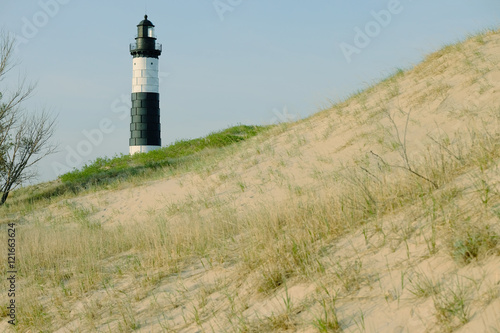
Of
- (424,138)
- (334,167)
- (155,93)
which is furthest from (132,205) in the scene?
(155,93)

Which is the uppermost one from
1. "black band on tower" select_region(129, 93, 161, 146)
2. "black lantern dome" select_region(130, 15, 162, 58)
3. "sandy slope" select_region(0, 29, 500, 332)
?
"black lantern dome" select_region(130, 15, 162, 58)

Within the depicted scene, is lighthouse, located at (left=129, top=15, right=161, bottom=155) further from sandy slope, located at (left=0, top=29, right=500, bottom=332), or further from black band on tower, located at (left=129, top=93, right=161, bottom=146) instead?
sandy slope, located at (left=0, top=29, right=500, bottom=332)

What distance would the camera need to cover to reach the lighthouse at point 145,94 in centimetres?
2958

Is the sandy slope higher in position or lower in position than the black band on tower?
lower

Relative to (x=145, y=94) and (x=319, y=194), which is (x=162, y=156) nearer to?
(x=145, y=94)

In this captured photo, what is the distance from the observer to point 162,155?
26297 mm

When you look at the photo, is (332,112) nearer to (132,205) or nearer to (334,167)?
(334,167)

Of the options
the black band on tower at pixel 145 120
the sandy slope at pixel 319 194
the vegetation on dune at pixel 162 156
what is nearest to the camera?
the sandy slope at pixel 319 194

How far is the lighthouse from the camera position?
29.6m

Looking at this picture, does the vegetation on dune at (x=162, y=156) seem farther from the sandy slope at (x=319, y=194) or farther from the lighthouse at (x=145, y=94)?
the sandy slope at (x=319, y=194)

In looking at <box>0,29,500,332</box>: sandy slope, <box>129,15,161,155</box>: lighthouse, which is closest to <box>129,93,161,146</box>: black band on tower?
<box>129,15,161,155</box>: lighthouse

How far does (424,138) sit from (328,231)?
5157 mm

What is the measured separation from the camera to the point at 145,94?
1161 inches

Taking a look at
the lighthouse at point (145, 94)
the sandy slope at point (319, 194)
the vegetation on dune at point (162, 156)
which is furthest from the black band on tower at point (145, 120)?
the sandy slope at point (319, 194)
